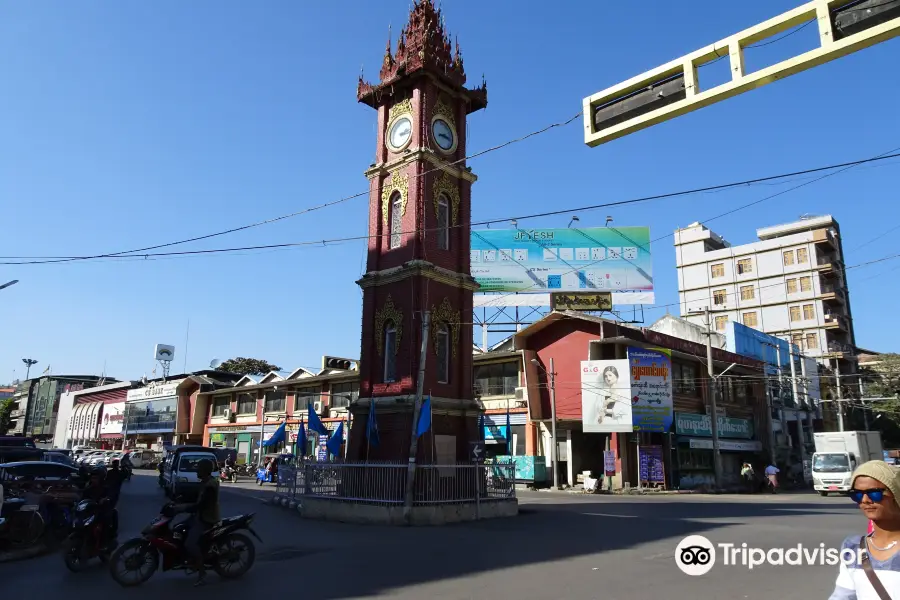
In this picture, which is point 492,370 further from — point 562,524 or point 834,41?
point 834,41

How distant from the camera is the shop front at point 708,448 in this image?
35.6 metres

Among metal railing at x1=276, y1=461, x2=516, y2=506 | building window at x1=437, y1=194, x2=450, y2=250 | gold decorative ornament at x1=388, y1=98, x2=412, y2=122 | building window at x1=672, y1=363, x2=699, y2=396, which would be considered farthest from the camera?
building window at x1=672, y1=363, x2=699, y2=396

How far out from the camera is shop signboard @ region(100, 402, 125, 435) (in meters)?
71.4

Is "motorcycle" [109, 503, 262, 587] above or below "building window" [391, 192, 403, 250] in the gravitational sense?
below

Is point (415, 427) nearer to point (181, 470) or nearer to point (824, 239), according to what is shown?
point (181, 470)

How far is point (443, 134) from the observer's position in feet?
74.7

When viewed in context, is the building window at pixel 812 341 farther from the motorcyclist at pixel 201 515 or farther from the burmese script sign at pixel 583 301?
the motorcyclist at pixel 201 515

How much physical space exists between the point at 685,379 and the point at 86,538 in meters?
34.0

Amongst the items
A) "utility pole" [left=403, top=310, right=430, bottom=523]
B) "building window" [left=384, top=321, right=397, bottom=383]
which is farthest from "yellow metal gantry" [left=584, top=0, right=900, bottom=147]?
"building window" [left=384, top=321, right=397, bottom=383]

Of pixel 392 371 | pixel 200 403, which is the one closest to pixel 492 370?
pixel 392 371

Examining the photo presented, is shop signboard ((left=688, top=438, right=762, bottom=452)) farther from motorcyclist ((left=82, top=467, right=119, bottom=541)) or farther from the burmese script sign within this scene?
motorcyclist ((left=82, top=467, right=119, bottom=541))

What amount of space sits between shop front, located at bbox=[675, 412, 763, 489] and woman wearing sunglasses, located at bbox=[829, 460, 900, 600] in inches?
1338

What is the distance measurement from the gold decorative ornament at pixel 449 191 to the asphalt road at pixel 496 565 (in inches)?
403

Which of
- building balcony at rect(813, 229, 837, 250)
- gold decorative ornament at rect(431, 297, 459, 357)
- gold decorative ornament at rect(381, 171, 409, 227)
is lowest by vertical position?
gold decorative ornament at rect(431, 297, 459, 357)
